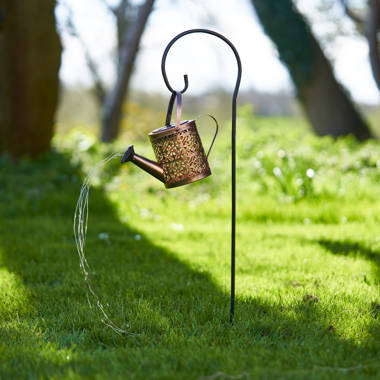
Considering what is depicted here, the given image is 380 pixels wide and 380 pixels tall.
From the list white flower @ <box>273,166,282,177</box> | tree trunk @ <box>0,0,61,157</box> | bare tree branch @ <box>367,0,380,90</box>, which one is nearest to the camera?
bare tree branch @ <box>367,0,380,90</box>

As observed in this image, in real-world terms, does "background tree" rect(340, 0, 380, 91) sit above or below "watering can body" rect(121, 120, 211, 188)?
below

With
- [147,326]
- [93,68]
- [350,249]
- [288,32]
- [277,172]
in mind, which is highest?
[147,326]

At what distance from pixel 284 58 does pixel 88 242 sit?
21.1 ft

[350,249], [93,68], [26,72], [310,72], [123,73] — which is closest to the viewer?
[350,249]

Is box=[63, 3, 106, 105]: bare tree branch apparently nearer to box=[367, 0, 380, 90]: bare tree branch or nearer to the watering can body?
box=[367, 0, 380, 90]: bare tree branch

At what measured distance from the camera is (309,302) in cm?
231

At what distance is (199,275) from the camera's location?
9.39 ft

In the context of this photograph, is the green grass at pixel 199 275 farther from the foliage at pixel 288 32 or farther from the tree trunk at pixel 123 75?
the tree trunk at pixel 123 75

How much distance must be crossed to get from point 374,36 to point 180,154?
364cm

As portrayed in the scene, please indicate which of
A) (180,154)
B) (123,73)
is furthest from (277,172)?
(123,73)

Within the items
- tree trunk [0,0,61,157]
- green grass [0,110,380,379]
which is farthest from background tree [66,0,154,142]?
green grass [0,110,380,379]

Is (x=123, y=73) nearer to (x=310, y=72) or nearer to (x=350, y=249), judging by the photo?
(x=310, y=72)

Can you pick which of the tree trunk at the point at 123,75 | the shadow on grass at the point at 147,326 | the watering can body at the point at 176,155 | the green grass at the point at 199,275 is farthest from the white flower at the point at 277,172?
the tree trunk at the point at 123,75

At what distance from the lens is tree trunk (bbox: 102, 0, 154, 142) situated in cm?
880
